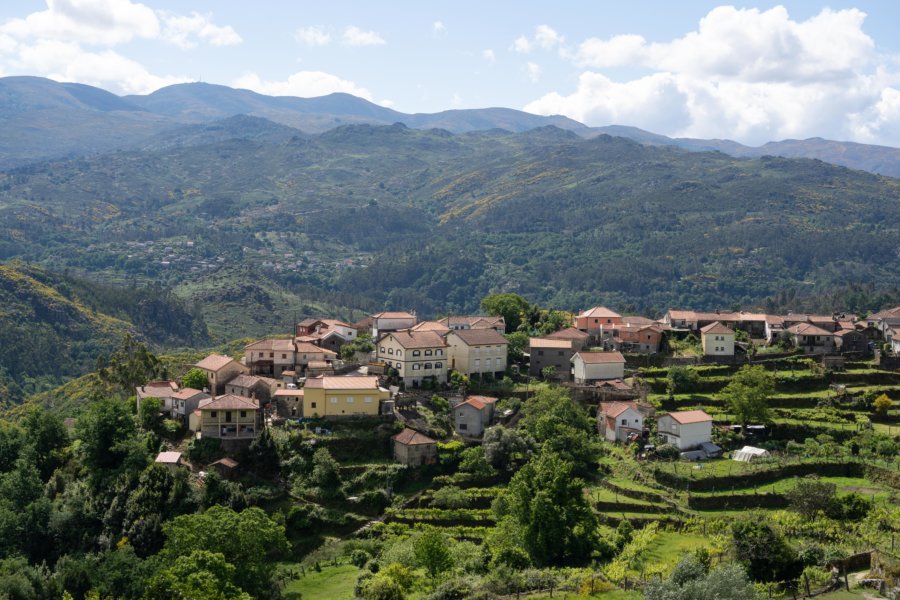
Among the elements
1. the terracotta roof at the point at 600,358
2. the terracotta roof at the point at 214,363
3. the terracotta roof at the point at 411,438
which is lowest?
the terracotta roof at the point at 411,438

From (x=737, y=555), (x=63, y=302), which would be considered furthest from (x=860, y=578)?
(x=63, y=302)

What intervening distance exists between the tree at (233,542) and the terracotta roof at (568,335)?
122 feet

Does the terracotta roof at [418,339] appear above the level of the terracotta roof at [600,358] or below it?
above

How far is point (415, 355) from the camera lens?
2564 inches

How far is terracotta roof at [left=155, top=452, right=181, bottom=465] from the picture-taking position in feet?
169

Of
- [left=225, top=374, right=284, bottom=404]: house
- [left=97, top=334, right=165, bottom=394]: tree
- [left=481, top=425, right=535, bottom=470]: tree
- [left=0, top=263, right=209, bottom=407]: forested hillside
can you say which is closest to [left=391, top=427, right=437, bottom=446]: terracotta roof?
[left=481, top=425, right=535, bottom=470]: tree

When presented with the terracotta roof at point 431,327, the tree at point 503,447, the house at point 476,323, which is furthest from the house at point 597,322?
the tree at point 503,447

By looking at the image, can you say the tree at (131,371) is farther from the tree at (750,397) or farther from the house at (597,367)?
the tree at (750,397)

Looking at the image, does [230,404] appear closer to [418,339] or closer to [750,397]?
[418,339]

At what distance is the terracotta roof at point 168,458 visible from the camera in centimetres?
5156

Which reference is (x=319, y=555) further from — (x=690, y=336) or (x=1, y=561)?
Answer: (x=690, y=336)

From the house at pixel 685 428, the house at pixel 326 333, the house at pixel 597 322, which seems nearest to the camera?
the house at pixel 685 428

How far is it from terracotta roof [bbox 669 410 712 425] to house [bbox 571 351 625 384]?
34.0 feet

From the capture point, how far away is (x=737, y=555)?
121 feet
